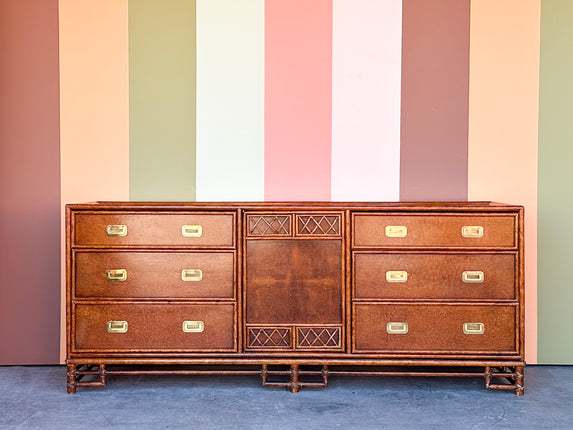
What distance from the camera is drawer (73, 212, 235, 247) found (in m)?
3.32

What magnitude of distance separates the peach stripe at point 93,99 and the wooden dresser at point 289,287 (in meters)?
0.54

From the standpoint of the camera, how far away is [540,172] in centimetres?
381

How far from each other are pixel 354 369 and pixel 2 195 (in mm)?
2225

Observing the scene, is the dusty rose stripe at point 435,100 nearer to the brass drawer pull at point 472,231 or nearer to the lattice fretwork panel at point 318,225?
the brass drawer pull at point 472,231

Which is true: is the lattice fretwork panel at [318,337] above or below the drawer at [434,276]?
below

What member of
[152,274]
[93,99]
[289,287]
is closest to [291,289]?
[289,287]

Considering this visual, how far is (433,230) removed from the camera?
130 inches

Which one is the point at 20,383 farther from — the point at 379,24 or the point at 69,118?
the point at 379,24

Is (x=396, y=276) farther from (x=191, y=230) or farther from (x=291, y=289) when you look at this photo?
(x=191, y=230)

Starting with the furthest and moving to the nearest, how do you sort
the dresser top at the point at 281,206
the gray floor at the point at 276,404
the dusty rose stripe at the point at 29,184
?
the dusty rose stripe at the point at 29,184 < the dresser top at the point at 281,206 < the gray floor at the point at 276,404

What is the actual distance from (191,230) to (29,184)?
112 centimetres

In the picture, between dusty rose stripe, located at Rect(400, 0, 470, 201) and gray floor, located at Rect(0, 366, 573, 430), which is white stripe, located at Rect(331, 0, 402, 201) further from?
gray floor, located at Rect(0, 366, 573, 430)

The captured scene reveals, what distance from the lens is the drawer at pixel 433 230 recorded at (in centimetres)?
330

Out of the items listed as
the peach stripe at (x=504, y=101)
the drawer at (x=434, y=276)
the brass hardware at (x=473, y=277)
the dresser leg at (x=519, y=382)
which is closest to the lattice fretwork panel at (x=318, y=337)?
the drawer at (x=434, y=276)
